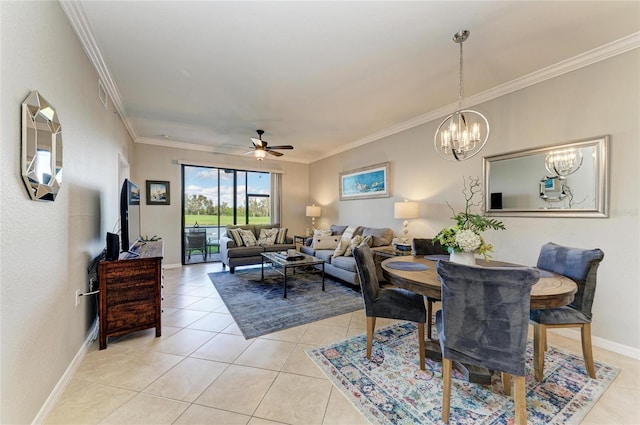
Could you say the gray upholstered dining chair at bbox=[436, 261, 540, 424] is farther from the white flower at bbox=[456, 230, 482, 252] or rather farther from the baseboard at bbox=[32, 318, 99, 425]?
the baseboard at bbox=[32, 318, 99, 425]

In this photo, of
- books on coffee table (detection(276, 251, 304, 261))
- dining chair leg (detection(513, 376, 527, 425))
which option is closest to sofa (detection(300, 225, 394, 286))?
books on coffee table (detection(276, 251, 304, 261))

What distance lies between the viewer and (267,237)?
5660 mm

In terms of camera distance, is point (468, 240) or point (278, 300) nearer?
point (468, 240)

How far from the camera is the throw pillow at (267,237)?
5.54 m

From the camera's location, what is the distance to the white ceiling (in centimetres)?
193

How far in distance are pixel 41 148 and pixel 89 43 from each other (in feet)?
4.51

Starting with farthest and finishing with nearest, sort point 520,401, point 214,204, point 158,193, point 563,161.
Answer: point 214,204 < point 158,193 < point 563,161 < point 520,401

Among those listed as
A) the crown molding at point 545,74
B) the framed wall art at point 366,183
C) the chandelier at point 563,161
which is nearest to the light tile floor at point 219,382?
the chandelier at point 563,161

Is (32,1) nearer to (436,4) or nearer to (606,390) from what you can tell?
(436,4)

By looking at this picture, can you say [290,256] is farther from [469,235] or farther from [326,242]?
[469,235]

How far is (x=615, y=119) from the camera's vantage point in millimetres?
2346

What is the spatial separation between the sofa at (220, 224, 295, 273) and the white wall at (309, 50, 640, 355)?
3209 millimetres

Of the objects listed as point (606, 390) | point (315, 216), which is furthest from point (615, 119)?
point (315, 216)

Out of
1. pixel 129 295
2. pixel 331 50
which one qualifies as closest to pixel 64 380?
pixel 129 295
